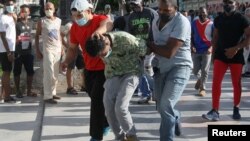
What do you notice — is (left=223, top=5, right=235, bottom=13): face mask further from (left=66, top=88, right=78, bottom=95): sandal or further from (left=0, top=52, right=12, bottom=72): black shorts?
(left=0, top=52, right=12, bottom=72): black shorts

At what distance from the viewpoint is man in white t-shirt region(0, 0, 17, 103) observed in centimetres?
877

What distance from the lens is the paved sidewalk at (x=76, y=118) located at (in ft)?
21.2

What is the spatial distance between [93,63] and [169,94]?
3.60 feet

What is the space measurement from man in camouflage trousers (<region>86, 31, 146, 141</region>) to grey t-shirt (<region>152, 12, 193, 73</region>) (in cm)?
20

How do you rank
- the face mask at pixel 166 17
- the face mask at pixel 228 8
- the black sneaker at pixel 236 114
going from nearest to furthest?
1. the face mask at pixel 166 17
2. the face mask at pixel 228 8
3. the black sneaker at pixel 236 114

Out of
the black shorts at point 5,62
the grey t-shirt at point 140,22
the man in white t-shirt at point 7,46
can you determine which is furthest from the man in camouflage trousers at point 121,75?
the black shorts at point 5,62

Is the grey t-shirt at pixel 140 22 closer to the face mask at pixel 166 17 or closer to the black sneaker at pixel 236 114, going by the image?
the black sneaker at pixel 236 114

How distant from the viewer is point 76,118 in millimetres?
7504

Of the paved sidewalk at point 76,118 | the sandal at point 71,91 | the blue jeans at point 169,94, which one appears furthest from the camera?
the sandal at point 71,91

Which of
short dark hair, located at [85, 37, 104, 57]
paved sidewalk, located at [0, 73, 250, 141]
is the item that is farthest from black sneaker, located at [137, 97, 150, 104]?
short dark hair, located at [85, 37, 104, 57]

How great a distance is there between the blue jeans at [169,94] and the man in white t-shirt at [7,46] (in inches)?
158

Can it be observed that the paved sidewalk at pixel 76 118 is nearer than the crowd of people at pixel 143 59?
No

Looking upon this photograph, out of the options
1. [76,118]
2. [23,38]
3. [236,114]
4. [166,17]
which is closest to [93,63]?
[166,17]

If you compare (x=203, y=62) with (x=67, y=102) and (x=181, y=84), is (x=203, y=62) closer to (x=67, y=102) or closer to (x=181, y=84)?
(x=67, y=102)
